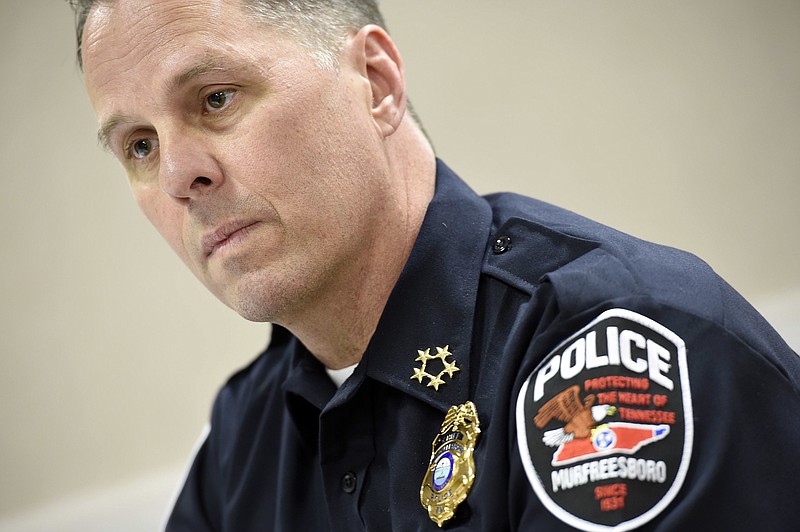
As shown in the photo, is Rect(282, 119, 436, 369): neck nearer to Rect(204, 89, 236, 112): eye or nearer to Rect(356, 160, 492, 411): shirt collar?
Rect(356, 160, 492, 411): shirt collar

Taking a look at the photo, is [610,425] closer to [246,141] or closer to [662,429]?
[662,429]

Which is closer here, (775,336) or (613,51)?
(775,336)

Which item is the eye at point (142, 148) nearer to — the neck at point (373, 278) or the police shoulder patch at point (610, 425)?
the neck at point (373, 278)

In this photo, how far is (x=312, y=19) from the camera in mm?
1414

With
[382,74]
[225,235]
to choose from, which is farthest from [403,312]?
[382,74]

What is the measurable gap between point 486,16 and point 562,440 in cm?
175

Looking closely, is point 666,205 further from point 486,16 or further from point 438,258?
point 438,258

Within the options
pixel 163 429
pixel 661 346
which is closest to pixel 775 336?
pixel 661 346

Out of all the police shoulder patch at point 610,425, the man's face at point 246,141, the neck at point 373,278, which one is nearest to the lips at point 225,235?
the man's face at point 246,141

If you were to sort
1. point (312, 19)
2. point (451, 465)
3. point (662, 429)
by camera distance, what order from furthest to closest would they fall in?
1. point (312, 19)
2. point (451, 465)
3. point (662, 429)

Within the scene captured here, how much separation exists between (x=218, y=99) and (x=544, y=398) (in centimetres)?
64

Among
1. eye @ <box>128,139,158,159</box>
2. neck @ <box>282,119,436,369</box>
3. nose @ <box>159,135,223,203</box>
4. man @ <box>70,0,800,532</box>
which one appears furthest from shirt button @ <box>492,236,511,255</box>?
eye @ <box>128,139,158,159</box>

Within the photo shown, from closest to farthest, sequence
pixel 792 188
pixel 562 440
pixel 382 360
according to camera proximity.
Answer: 1. pixel 562 440
2. pixel 382 360
3. pixel 792 188

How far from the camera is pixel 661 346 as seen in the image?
101 cm
